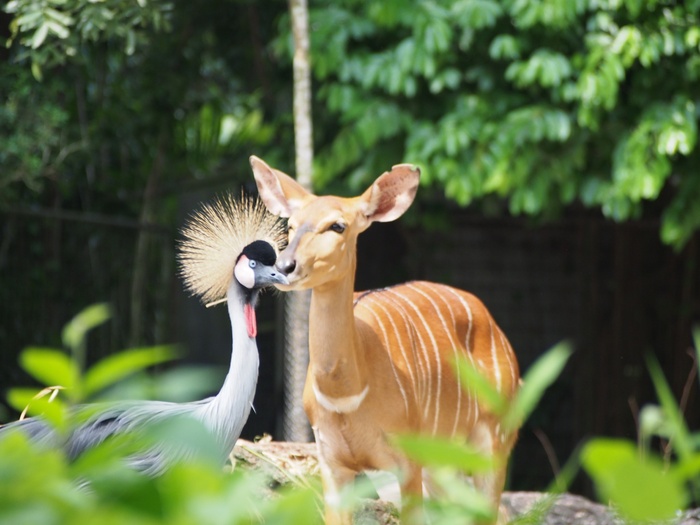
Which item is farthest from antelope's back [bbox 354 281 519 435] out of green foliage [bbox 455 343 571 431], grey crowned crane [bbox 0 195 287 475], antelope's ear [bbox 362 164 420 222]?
green foliage [bbox 455 343 571 431]

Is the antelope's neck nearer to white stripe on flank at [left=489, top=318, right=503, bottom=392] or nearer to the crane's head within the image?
the crane's head

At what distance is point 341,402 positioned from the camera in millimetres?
3098

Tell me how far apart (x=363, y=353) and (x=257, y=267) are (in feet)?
1.54

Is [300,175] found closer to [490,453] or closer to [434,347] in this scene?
[434,347]

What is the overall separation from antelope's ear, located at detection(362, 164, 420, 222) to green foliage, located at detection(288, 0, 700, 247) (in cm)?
197

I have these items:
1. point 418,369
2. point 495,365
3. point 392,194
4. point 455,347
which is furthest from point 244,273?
point 495,365

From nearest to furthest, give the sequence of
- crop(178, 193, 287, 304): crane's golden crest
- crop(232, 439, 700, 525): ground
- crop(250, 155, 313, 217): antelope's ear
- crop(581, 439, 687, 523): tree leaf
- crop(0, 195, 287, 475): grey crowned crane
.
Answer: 1. crop(581, 439, 687, 523): tree leaf
2. crop(0, 195, 287, 475): grey crowned crane
3. crop(178, 193, 287, 304): crane's golden crest
4. crop(250, 155, 313, 217): antelope's ear
5. crop(232, 439, 700, 525): ground

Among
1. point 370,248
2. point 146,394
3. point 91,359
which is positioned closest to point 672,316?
point 370,248

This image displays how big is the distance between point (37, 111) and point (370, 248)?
9.43 ft

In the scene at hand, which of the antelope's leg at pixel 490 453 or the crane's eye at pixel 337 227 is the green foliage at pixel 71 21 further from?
the antelope's leg at pixel 490 453

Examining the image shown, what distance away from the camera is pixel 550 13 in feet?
16.5

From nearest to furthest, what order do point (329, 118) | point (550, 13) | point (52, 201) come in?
point (550, 13) < point (329, 118) < point (52, 201)

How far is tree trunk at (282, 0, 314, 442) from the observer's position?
17.0ft

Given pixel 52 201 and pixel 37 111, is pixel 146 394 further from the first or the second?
pixel 52 201
